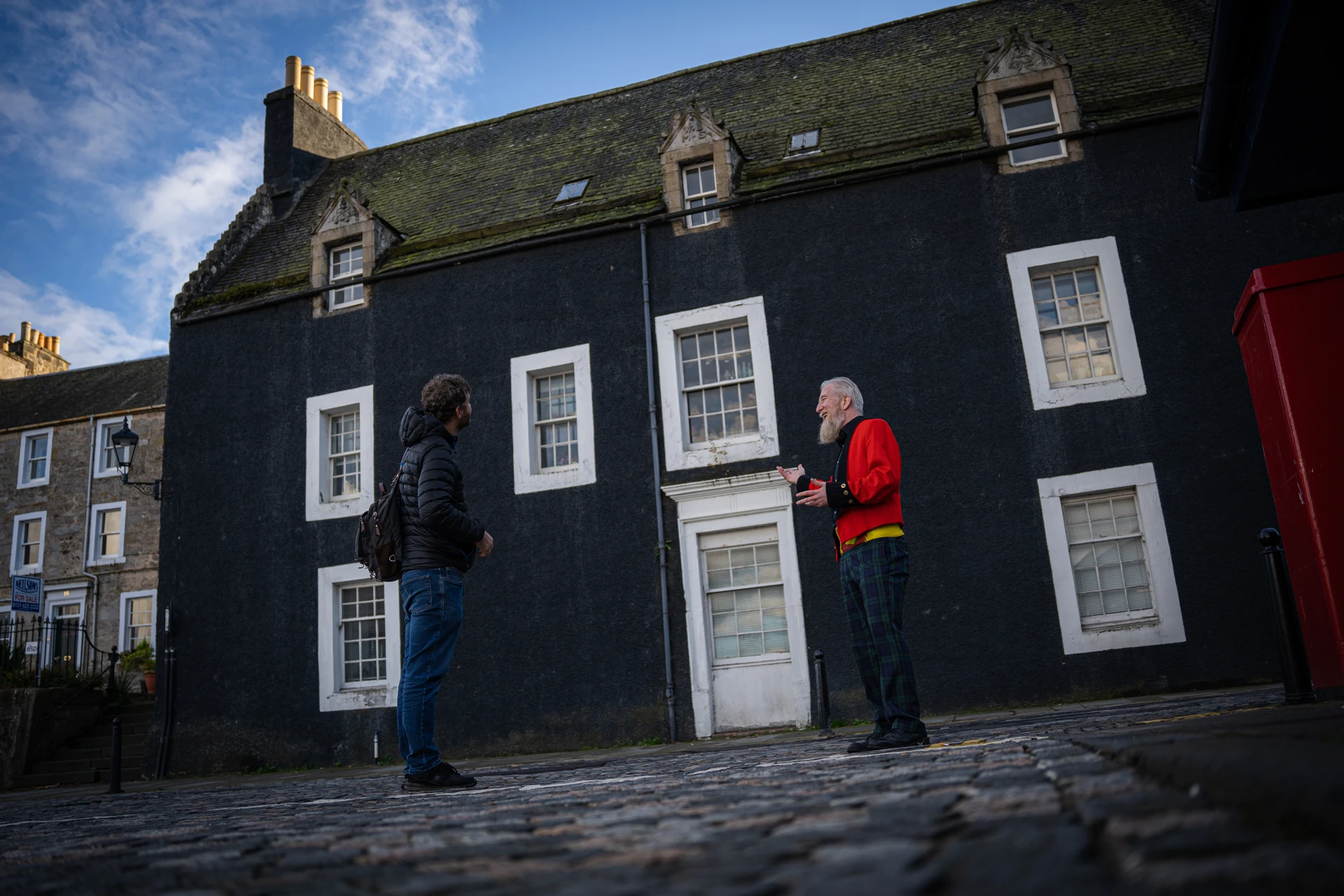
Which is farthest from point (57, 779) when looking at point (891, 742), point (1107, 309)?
point (1107, 309)

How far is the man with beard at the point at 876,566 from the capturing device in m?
5.20

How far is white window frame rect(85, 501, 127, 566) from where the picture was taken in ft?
96.4

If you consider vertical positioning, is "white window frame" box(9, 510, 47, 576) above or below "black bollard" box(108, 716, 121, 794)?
above

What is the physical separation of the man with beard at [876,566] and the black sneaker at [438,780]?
2155 mm

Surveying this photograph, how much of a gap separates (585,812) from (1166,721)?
3.72 metres

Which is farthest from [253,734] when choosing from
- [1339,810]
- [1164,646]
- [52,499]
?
[52,499]

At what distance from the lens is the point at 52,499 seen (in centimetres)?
3080

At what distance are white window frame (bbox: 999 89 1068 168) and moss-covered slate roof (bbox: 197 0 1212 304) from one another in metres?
0.39

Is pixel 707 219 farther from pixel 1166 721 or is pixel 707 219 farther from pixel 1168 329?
pixel 1166 721

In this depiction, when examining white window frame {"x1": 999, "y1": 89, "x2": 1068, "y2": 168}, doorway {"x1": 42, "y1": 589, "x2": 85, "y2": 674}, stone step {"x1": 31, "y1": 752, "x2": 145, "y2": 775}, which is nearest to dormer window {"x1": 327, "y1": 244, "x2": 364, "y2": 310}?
stone step {"x1": 31, "y1": 752, "x2": 145, "y2": 775}

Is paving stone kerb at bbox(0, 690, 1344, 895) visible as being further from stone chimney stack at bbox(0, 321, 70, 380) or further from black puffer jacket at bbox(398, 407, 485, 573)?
stone chimney stack at bbox(0, 321, 70, 380)

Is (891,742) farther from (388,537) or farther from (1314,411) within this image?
(388,537)

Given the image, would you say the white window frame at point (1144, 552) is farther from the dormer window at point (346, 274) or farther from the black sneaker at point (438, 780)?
the dormer window at point (346, 274)

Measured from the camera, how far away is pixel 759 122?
1597 centimetres
